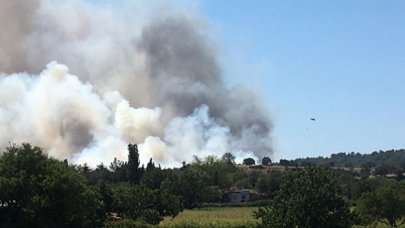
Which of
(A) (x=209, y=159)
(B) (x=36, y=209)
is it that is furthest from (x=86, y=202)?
(A) (x=209, y=159)

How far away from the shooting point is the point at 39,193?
55.0 m

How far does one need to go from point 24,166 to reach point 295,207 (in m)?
27.8

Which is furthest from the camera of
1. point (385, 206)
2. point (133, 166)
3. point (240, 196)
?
point (133, 166)

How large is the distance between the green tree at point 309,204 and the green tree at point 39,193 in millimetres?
21068

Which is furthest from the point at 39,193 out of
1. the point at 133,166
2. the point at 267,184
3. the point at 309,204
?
the point at 267,184

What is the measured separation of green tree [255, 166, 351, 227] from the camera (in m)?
40.6

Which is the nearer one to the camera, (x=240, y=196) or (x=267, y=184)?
(x=240, y=196)

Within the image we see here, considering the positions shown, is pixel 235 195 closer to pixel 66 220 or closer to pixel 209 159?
pixel 209 159

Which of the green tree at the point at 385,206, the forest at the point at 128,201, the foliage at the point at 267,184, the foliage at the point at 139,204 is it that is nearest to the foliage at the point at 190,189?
the foliage at the point at 267,184

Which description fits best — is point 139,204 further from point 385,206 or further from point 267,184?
point 267,184

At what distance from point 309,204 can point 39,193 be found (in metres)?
25.9

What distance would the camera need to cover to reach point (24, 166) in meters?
56.7

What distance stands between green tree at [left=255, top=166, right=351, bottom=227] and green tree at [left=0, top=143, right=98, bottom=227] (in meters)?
21.1

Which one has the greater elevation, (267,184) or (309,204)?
(267,184)
